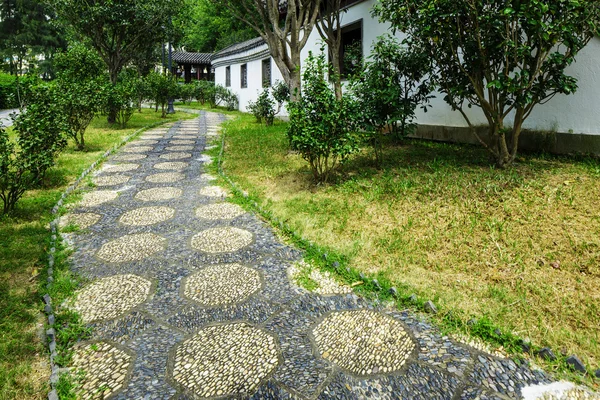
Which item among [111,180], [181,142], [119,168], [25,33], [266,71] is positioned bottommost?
[111,180]

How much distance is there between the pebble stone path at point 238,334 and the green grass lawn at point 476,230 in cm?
42

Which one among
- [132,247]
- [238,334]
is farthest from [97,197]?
[238,334]

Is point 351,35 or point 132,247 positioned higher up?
point 351,35

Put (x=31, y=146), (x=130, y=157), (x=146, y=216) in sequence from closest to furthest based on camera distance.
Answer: (x=146, y=216), (x=31, y=146), (x=130, y=157)

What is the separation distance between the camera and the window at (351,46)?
8938 mm

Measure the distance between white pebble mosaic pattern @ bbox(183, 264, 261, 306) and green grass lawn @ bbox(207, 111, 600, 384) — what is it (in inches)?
33.3

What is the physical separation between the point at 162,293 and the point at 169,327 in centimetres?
44

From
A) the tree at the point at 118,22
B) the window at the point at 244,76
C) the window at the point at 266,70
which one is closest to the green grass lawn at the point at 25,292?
the tree at the point at 118,22

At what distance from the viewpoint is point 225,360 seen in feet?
6.54

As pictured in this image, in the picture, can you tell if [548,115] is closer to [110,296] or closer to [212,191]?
[212,191]

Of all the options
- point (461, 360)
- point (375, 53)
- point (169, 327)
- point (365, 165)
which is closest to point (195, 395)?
point (169, 327)

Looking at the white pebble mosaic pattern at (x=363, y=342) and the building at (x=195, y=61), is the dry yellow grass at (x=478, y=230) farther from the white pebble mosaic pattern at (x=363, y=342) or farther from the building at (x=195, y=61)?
the building at (x=195, y=61)

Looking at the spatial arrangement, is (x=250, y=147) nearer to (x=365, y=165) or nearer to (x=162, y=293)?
(x=365, y=165)

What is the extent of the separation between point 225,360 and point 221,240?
5.62ft
